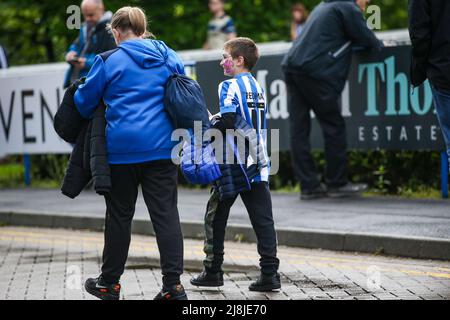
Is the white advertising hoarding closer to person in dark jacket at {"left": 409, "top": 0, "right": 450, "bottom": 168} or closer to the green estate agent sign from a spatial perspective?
the green estate agent sign

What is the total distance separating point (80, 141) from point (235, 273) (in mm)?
1864

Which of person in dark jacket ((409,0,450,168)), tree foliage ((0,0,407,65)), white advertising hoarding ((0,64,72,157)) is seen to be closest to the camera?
person in dark jacket ((409,0,450,168))

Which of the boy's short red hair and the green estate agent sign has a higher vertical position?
the boy's short red hair

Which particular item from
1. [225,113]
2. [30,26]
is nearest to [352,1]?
[225,113]

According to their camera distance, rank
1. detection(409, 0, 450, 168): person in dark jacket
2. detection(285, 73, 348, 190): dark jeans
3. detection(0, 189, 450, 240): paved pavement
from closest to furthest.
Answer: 1. detection(409, 0, 450, 168): person in dark jacket
2. detection(0, 189, 450, 240): paved pavement
3. detection(285, 73, 348, 190): dark jeans

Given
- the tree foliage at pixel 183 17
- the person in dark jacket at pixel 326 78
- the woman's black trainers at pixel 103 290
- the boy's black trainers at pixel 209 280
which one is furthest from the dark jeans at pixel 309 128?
the tree foliage at pixel 183 17

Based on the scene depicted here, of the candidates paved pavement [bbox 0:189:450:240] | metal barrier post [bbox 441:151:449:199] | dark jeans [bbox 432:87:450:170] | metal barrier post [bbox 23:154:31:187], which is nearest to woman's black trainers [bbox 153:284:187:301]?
dark jeans [bbox 432:87:450:170]

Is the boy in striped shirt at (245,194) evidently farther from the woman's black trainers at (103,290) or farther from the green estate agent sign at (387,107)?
the green estate agent sign at (387,107)

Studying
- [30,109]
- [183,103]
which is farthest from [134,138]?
[30,109]

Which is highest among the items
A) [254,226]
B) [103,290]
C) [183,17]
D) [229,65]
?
[183,17]

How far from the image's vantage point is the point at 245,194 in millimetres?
7152

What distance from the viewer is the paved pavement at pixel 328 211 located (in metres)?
9.26

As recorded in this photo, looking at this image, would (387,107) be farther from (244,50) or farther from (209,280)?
(209,280)

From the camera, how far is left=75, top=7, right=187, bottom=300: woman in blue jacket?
21.2ft
